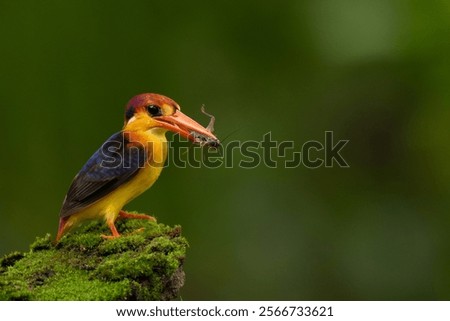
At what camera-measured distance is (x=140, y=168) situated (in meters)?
3.92

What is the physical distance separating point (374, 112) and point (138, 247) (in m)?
1.91

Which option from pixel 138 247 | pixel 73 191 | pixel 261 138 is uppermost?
pixel 261 138

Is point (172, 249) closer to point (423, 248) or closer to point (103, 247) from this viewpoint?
point (103, 247)

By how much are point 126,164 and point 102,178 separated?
0.12 metres

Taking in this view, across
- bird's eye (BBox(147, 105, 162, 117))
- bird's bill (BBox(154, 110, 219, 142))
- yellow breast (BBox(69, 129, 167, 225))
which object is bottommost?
yellow breast (BBox(69, 129, 167, 225))

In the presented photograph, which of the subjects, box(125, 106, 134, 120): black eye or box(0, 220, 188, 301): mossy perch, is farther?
box(125, 106, 134, 120): black eye

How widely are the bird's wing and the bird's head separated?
118mm

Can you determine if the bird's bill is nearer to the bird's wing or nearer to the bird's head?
the bird's head

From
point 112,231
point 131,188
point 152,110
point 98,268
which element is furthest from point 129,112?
point 98,268

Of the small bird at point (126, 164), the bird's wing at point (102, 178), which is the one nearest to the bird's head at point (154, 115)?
the small bird at point (126, 164)

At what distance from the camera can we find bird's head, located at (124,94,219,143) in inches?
156

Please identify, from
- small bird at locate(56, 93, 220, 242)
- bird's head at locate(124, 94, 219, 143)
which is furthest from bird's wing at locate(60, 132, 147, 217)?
bird's head at locate(124, 94, 219, 143)

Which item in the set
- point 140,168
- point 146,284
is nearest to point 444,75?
point 140,168

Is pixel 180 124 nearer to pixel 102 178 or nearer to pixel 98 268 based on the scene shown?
pixel 102 178
